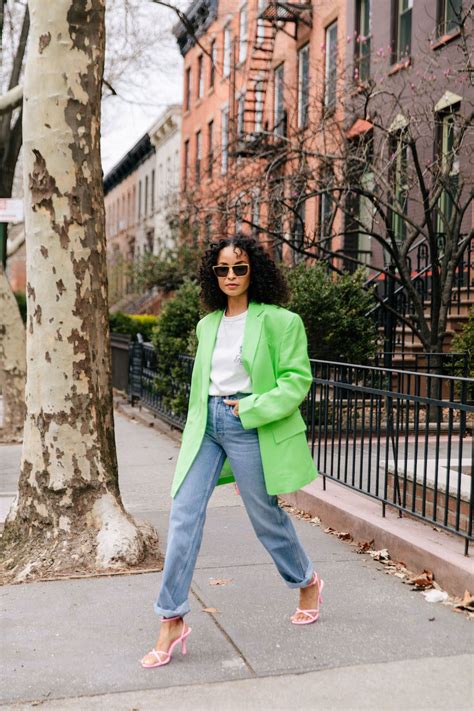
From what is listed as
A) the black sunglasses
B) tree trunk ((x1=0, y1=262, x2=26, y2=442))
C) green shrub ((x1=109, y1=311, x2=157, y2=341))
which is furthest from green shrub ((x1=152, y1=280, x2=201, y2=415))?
green shrub ((x1=109, y1=311, x2=157, y2=341))

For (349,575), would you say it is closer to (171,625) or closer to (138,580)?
(138,580)

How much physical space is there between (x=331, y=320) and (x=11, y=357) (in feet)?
13.8

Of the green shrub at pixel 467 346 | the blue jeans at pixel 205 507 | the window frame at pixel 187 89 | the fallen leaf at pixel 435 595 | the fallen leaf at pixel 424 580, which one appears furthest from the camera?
the window frame at pixel 187 89

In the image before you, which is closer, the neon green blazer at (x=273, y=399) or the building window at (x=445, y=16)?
the neon green blazer at (x=273, y=399)

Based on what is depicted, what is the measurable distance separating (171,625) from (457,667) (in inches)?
49.1

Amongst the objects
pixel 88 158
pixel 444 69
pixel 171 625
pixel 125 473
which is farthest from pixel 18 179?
pixel 171 625

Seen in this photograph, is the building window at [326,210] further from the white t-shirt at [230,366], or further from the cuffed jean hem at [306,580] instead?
the cuffed jean hem at [306,580]

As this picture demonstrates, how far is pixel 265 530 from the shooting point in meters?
4.35

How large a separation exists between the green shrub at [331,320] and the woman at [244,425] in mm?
6679

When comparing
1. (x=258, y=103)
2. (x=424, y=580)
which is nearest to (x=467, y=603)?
(x=424, y=580)

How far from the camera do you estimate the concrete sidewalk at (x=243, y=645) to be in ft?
12.2

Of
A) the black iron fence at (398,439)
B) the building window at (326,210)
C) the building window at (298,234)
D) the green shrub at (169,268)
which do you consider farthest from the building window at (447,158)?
the green shrub at (169,268)

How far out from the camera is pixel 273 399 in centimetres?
410

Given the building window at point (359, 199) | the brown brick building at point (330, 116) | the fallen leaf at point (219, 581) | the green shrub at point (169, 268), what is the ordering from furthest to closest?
the green shrub at point (169, 268)
the brown brick building at point (330, 116)
the building window at point (359, 199)
the fallen leaf at point (219, 581)
